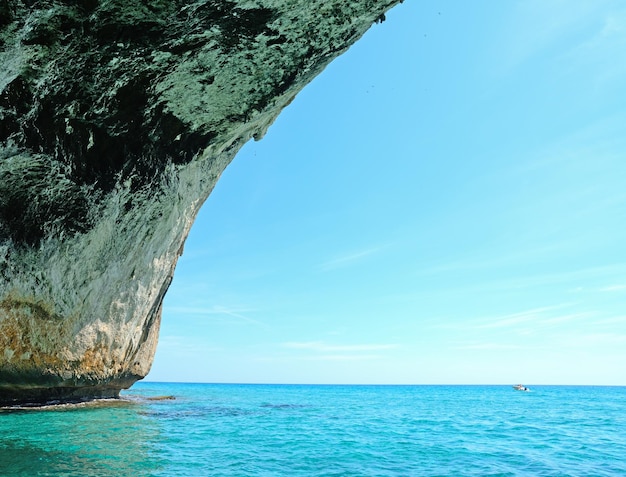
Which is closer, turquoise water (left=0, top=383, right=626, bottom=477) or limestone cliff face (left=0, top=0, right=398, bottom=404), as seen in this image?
limestone cliff face (left=0, top=0, right=398, bottom=404)

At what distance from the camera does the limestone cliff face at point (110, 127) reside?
18.3ft

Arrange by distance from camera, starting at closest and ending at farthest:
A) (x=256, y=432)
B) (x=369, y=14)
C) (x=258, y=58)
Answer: (x=369, y=14) < (x=258, y=58) < (x=256, y=432)

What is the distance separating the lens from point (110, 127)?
756cm

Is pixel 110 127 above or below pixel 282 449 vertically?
above

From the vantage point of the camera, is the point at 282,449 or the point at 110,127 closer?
the point at 110,127

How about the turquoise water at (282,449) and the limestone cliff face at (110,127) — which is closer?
the limestone cliff face at (110,127)

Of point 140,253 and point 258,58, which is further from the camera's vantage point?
point 140,253

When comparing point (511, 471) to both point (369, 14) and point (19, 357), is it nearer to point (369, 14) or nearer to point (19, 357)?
point (369, 14)

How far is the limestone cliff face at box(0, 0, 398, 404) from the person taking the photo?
18.3 ft

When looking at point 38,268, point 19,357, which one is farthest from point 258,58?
point 19,357

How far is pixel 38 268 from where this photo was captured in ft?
33.7

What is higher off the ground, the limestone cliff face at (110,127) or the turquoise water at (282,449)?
the limestone cliff face at (110,127)

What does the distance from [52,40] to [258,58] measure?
2777 mm

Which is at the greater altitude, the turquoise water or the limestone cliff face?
the limestone cliff face
